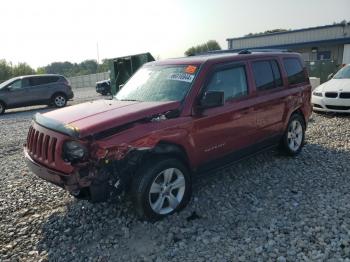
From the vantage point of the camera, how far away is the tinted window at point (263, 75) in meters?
5.29

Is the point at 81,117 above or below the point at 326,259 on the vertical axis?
above

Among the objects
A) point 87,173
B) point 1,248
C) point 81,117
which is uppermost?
point 81,117

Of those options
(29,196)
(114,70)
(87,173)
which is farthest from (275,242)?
(114,70)

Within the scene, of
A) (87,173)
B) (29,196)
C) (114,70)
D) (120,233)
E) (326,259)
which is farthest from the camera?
(114,70)

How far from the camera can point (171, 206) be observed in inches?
166

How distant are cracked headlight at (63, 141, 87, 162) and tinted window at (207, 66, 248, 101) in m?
1.88

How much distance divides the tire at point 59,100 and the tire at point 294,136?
45.5 ft

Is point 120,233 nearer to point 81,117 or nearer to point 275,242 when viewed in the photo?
point 81,117

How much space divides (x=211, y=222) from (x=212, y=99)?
151cm

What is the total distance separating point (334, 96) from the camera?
987 cm

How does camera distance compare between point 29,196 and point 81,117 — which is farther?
point 29,196

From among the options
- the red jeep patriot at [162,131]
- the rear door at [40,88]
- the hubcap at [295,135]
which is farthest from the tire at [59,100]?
the hubcap at [295,135]

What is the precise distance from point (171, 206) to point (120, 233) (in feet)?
2.31

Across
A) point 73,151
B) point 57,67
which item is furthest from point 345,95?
point 57,67
